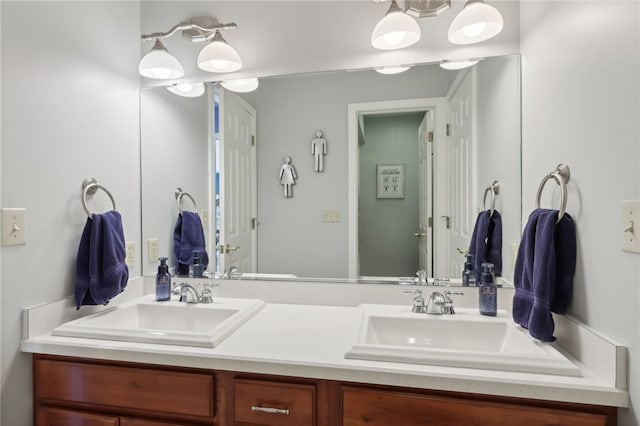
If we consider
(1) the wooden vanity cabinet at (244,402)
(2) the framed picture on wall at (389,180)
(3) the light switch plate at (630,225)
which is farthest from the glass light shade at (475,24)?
(1) the wooden vanity cabinet at (244,402)

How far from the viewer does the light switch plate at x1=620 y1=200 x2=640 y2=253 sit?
0.75 meters

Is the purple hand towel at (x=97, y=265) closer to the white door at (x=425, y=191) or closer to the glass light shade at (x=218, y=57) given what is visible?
the glass light shade at (x=218, y=57)

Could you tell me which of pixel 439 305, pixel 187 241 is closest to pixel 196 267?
pixel 187 241

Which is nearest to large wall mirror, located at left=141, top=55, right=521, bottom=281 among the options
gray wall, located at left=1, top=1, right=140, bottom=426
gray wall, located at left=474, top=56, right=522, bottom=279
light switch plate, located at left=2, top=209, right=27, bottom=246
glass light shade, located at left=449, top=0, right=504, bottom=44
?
gray wall, located at left=474, top=56, right=522, bottom=279

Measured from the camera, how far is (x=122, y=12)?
1.56m

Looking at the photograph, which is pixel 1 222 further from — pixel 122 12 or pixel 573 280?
pixel 573 280

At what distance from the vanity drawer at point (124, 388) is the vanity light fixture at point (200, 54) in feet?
4.03

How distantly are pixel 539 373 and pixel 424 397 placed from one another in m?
0.30

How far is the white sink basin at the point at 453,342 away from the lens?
2.96 feet

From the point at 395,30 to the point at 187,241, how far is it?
130cm

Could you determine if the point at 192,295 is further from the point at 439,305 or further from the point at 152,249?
the point at 439,305

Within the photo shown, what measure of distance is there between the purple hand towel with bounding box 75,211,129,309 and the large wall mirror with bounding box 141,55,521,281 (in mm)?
353

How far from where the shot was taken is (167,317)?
4.74 ft

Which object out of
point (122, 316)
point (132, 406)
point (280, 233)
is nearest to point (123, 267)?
point (122, 316)
